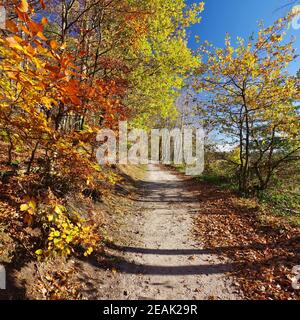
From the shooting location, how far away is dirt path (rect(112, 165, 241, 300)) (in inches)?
189

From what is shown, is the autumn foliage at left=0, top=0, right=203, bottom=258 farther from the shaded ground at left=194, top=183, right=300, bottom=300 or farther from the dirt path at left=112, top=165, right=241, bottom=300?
the shaded ground at left=194, top=183, right=300, bottom=300

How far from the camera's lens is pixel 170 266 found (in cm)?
568

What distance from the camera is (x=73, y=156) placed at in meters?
4.51

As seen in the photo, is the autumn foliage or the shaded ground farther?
the shaded ground

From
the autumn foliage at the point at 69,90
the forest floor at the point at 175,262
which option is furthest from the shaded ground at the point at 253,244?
the autumn foliage at the point at 69,90

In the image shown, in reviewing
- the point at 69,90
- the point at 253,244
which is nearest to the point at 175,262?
the point at 253,244

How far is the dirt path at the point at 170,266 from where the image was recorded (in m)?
4.81

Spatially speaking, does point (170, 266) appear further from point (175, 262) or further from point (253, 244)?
point (253, 244)

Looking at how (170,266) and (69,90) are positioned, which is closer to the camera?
(69,90)

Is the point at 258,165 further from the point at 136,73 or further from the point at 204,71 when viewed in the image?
the point at 136,73

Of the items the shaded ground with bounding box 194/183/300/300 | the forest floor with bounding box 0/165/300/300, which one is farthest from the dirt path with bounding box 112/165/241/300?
the shaded ground with bounding box 194/183/300/300

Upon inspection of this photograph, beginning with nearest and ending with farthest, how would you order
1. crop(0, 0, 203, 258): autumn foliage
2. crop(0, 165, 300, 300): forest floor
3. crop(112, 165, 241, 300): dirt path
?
1. crop(0, 0, 203, 258): autumn foliage
2. crop(0, 165, 300, 300): forest floor
3. crop(112, 165, 241, 300): dirt path

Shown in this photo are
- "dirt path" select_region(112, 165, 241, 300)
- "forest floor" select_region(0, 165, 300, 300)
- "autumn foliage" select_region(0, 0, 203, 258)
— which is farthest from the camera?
"dirt path" select_region(112, 165, 241, 300)

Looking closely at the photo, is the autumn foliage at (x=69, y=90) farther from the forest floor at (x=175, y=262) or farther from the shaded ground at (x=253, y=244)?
the shaded ground at (x=253, y=244)
